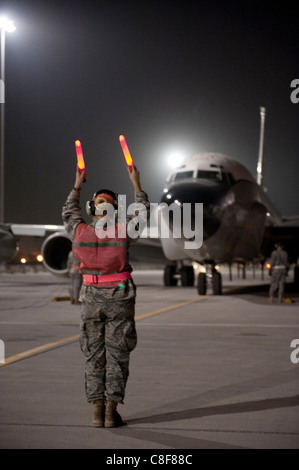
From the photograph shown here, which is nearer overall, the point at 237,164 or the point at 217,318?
the point at 217,318

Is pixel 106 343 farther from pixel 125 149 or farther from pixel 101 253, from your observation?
pixel 125 149

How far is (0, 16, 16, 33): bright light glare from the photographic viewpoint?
32.0 meters

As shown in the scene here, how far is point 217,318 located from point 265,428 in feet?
27.9

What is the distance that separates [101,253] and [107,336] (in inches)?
24.8

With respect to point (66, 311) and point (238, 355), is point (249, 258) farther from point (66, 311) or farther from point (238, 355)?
point (238, 355)

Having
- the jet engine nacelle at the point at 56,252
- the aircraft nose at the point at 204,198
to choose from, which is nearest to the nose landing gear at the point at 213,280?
the aircraft nose at the point at 204,198

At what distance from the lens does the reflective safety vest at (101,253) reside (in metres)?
5.62

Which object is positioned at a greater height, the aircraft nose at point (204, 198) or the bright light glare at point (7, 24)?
the bright light glare at point (7, 24)

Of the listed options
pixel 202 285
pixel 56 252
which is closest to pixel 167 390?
pixel 202 285

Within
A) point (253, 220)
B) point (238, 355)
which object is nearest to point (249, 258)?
point (253, 220)

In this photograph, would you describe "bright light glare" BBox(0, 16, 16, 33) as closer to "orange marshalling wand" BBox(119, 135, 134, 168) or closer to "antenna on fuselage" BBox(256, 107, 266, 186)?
"antenna on fuselage" BBox(256, 107, 266, 186)

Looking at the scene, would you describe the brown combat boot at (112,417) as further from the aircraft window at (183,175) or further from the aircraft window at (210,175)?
the aircraft window at (183,175)

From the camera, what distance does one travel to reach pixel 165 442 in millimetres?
4797

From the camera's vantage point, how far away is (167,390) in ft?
21.8
